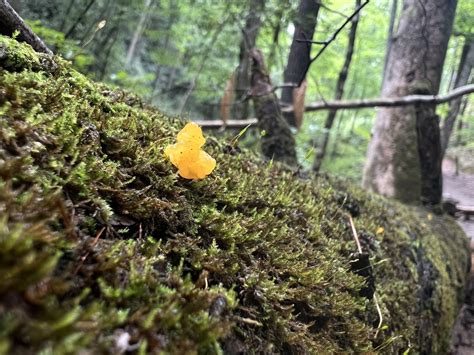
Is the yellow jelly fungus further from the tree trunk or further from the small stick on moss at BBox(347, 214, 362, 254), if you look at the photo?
the tree trunk

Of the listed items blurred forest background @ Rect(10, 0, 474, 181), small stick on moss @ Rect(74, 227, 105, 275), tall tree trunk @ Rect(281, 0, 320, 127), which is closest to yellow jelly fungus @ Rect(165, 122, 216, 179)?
small stick on moss @ Rect(74, 227, 105, 275)

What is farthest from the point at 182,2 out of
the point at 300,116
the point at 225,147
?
the point at 225,147

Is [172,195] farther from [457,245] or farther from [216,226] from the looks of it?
[457,245]

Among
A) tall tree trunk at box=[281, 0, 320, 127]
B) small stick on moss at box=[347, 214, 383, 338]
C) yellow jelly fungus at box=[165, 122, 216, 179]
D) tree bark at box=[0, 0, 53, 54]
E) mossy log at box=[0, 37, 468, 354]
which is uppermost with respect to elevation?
tall tree trunk at box=[281, 0, 320, 127]

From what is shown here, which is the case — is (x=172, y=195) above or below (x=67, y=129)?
below

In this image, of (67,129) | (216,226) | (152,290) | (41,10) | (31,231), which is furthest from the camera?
(41,10)

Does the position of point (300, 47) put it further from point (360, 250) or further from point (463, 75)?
point (463, 75)
